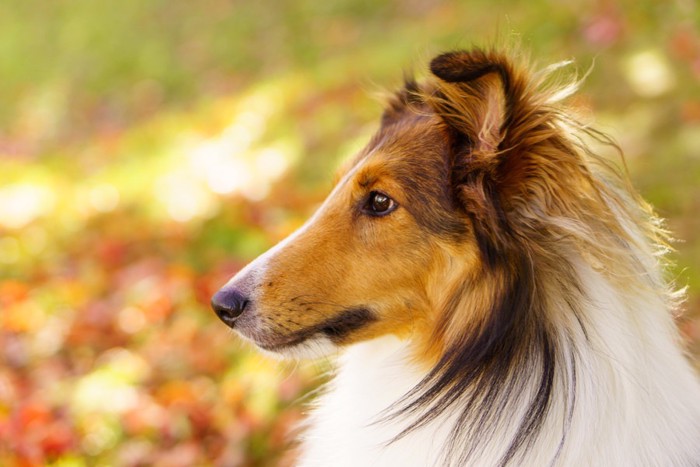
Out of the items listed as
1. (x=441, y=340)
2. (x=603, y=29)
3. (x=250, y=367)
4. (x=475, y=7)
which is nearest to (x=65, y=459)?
(x=250, y=367)

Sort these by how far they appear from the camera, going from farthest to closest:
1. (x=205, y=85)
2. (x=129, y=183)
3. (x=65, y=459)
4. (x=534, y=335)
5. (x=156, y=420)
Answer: (x=205, y=85)
(x=129, y=183)
(x=156, y=420)
(x=65, y=459)
(x=534, y=335)

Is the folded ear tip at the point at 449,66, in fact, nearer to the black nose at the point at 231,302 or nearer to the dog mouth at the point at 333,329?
the dog mouth at the point at 333,329

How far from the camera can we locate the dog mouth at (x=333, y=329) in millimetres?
2725

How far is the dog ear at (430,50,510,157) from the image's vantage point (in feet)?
7.61

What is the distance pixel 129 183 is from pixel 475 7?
201 inches

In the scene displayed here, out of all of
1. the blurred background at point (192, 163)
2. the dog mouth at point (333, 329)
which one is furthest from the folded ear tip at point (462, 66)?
A: the dog mouth at point (333, 329)

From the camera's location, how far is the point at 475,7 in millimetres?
10438

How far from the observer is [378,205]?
8.98ft

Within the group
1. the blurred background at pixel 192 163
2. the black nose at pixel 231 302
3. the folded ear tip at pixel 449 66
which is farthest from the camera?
the blurred background at pixel 192 163

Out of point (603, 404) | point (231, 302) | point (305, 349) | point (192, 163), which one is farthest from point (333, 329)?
point (192, 163)

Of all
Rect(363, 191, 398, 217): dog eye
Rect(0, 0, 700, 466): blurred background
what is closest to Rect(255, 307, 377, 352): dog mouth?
Rect(363, 191, 398, 217): dog eye

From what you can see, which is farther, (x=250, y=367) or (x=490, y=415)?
(x=250, y=367)

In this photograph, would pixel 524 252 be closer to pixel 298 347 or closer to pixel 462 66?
pixel 462 66

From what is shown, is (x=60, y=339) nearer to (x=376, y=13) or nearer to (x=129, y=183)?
(x=129, y=183)
